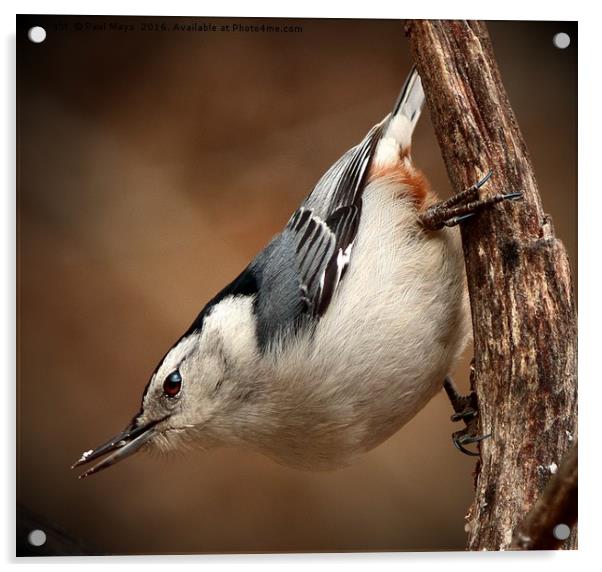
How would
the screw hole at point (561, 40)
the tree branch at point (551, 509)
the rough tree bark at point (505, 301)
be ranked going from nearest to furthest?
the tree branch at point (551, 509) < the rough tree bark at point (505, 301) < the screw hole at point (561, 40)

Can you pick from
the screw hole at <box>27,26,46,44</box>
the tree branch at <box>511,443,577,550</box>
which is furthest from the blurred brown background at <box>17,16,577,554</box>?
the tree branch at <box>511,443,577,550</box>

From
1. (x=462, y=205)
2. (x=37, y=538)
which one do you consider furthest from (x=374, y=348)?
(x=37, y=538)

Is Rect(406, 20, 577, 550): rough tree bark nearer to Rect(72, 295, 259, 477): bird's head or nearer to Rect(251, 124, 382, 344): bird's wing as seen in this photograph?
Rect(251, 124, 382, 344): bird's wing

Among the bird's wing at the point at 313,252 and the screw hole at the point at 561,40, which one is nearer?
the bird's wing at the point at 313,252

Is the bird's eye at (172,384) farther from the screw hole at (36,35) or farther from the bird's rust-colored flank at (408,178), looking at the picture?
the screw hole at (36,35)

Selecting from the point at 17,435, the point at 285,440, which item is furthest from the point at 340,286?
the point at 17,435
